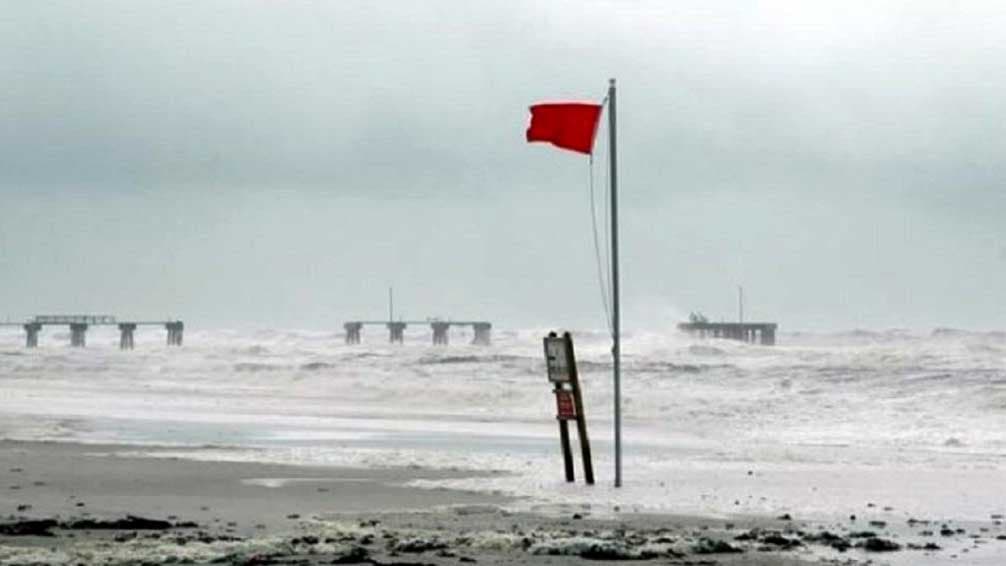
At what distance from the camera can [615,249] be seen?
17.5m

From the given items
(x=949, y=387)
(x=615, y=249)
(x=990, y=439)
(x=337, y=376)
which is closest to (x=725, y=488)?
(x=615, y=249)

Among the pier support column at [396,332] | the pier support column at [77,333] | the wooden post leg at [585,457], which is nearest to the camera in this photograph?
the wooden post leg at [585,457]

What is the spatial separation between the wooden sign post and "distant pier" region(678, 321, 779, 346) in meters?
108

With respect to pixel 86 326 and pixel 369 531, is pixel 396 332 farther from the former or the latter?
pixel 369 531

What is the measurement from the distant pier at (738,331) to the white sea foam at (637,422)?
59.8m

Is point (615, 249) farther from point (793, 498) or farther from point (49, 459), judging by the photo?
point (49, 459)

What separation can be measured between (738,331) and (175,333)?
44.2 meters

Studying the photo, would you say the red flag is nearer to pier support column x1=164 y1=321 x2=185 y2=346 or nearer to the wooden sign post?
the wooden sign post

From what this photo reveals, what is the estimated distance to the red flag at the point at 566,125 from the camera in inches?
704

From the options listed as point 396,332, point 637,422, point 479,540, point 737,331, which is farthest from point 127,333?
point 479,540

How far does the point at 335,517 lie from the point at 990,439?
15476mm

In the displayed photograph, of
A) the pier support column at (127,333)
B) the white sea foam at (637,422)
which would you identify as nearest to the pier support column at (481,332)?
the pier support column at (127,333)

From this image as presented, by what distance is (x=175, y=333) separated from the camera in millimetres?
139000

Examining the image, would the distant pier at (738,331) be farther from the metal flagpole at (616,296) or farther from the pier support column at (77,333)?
the metal flagpole at (616,296)
